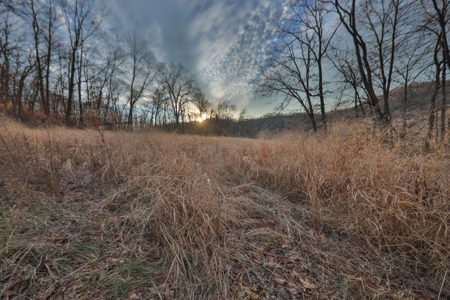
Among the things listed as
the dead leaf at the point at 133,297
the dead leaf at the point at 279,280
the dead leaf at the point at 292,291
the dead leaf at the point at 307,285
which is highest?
the dead leaf at the point at 133,297

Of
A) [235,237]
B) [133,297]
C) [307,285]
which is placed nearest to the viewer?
[133,297]

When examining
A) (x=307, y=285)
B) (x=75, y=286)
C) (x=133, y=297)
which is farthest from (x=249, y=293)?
(x=75, y=286)

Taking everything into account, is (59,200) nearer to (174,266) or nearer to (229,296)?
(174,266)

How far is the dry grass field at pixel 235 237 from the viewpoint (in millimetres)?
1007

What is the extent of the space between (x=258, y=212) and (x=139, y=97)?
2185cm

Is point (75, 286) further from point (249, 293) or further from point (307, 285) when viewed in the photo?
point (307, 285)

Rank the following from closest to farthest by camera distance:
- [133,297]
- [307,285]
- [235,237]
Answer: [133,297], [307,285], [235,237]

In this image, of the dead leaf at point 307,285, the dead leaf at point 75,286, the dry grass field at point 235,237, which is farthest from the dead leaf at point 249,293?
the dead leaf at point 75,286

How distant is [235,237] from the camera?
4.55 ft

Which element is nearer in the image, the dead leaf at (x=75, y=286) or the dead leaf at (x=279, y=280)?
the dead leaf at (x=75, y=286)

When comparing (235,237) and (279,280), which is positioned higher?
(235,237)

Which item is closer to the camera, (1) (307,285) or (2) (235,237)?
(1) (307,285)

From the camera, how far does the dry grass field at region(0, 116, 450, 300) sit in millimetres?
1007

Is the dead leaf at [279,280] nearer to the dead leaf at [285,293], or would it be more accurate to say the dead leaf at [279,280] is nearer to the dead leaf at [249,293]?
the dead leaf at [285,293]
